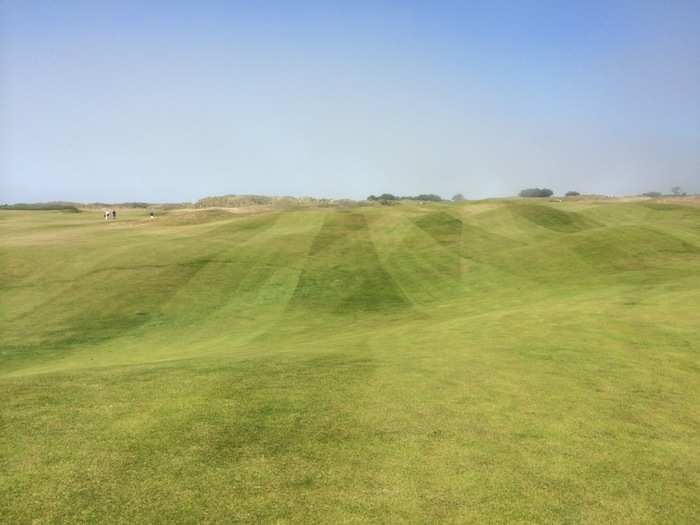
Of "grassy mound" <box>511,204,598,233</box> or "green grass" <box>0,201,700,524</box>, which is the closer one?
"green grass" <box>0,201,700,524</box>

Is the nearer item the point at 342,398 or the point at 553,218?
the point at 342,398

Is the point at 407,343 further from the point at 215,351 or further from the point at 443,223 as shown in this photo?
the point at 443,223

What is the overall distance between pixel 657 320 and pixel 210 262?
86.5 feet

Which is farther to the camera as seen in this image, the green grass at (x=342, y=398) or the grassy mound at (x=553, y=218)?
the grassy mound at (x=553, y=218)

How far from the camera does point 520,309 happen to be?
961 inches

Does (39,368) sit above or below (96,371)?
below

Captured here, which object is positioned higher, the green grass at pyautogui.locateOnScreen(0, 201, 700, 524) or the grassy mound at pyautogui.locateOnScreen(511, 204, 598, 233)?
the grassy mound at pyautogui.locateOnScreen(511, 204, 598, 233)

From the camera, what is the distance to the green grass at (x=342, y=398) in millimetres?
7676

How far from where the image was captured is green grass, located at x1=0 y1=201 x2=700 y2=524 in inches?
302

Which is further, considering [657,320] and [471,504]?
[657,320]

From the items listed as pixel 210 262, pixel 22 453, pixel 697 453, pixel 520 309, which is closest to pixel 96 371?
pixel 22 453

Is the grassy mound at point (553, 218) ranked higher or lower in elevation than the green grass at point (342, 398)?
higher

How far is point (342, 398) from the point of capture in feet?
38.1

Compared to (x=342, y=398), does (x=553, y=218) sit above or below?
above
